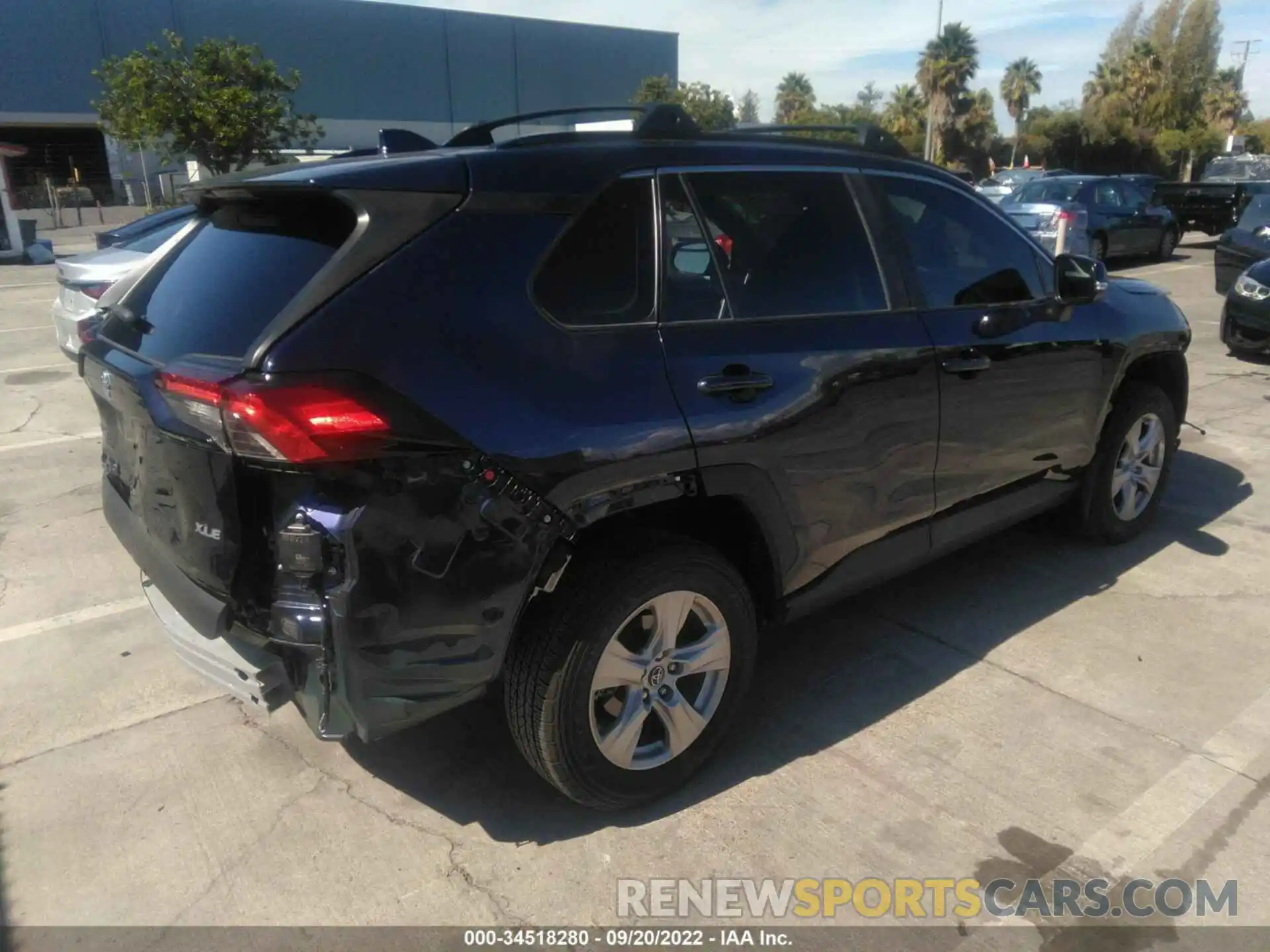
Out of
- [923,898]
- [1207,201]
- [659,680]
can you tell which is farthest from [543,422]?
[1207,201]

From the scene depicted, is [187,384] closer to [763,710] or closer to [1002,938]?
[763,710]

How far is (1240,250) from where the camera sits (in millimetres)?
11297

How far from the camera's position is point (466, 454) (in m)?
2.29

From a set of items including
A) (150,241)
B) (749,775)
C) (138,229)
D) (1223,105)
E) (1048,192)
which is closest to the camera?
(749,775)

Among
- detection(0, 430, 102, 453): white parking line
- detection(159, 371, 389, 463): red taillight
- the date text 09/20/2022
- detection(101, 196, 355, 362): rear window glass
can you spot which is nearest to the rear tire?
detection(0, 430, 102, 453): white parking line

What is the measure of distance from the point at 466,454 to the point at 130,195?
156 ft

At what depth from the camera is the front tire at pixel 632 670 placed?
2570 millimetres

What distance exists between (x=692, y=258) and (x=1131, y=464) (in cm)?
295

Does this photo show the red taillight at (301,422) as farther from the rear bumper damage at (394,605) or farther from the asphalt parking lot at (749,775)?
the asphalt parking lot at (749,775)

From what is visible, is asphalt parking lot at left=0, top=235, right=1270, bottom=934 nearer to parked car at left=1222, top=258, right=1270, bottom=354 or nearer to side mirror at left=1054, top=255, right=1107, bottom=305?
side mirror at left=1054, top=255, right=1107, bottom=305

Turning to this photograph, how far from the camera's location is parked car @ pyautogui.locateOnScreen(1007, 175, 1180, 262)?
16.1m

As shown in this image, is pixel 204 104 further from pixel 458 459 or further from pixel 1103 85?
pixel 1103 85

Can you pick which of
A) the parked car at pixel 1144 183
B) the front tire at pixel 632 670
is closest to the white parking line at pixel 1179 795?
the front tire at pixel 632 670

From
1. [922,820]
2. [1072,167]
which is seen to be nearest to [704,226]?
[922,820]
